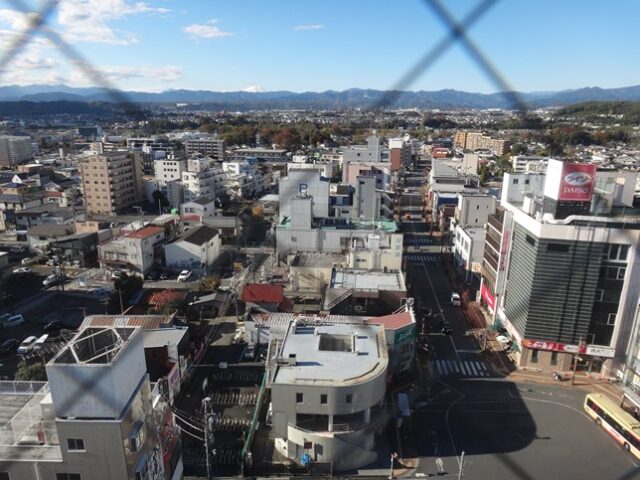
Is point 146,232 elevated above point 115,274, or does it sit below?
above

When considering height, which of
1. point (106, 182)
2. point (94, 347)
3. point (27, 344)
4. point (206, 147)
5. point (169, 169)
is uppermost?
point (94, 347)

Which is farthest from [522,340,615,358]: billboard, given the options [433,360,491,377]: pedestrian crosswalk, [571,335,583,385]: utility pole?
[433,360,491,377]: pedestrian crosswalk

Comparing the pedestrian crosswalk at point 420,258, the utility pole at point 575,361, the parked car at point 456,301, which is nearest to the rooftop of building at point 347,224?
the pedestrian crosswalk at point 420,258

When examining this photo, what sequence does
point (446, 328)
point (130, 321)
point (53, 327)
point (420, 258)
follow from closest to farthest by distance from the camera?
point (130, 321)
point (53, 327)
point (446, 328)
point (420, 258)

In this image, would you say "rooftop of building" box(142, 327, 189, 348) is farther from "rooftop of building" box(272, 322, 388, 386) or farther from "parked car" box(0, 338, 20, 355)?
"parked car" box(0, 338, 20, 355)

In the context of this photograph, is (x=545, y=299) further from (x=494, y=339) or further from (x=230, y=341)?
(x=230, y=341)

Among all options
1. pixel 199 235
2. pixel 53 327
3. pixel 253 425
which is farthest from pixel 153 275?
pixel 253 425

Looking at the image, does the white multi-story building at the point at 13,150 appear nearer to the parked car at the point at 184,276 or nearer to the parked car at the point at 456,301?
the parked car at the point at 184,276

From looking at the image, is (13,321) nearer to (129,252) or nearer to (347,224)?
(129,252)
